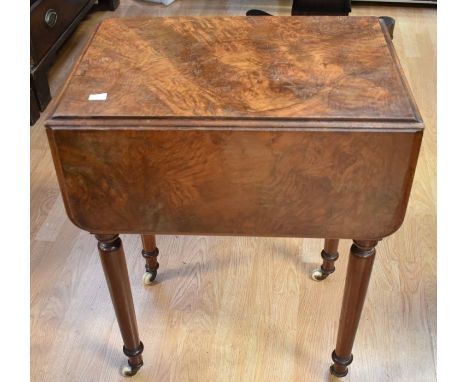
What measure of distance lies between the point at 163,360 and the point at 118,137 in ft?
2.37

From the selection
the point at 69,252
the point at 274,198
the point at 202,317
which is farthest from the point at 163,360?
the point at 274,198

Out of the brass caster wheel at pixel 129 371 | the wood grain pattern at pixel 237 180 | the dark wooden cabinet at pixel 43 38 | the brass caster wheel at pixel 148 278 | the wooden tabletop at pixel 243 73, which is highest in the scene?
the wooden tabletop at pixel 243 73

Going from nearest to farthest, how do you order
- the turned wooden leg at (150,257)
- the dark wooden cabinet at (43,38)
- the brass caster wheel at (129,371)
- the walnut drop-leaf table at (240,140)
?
the walnut drop-leaf table at (240,140)
the brass caster wheel at (129,371)
the turned wooden leg at (150,257)
the dark wooden cabinet at (43,38)

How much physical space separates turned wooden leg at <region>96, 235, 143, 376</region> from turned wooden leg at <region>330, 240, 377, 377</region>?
467 mm

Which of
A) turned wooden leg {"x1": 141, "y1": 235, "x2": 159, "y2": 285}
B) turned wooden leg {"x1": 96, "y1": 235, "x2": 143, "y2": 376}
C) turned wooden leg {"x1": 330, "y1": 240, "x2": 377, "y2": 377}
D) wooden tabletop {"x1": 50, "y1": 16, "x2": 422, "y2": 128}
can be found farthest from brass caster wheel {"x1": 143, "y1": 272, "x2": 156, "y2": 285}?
wooden tabletop {"x1": 50, "y1": 16, "x2": 422, "y2": 128}

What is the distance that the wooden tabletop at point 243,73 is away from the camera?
3.15 ft

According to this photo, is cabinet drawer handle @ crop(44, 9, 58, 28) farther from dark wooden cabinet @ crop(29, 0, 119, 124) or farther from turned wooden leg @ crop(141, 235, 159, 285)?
turned wooden leg @ crop(141, 235, 159, 285)

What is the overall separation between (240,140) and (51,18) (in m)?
1.76

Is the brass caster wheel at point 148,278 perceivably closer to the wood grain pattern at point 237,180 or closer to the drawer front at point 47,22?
the wood grain pattern at point 237,180

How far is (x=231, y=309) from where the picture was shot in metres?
1.58

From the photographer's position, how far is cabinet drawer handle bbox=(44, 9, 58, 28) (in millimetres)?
2349

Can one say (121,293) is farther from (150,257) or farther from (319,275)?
(319,275)

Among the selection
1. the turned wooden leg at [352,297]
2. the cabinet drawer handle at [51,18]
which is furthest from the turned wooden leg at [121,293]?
the cabinet drawer handle at [51,18]

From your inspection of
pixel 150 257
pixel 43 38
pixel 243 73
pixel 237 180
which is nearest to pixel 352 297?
pixel 237 180
